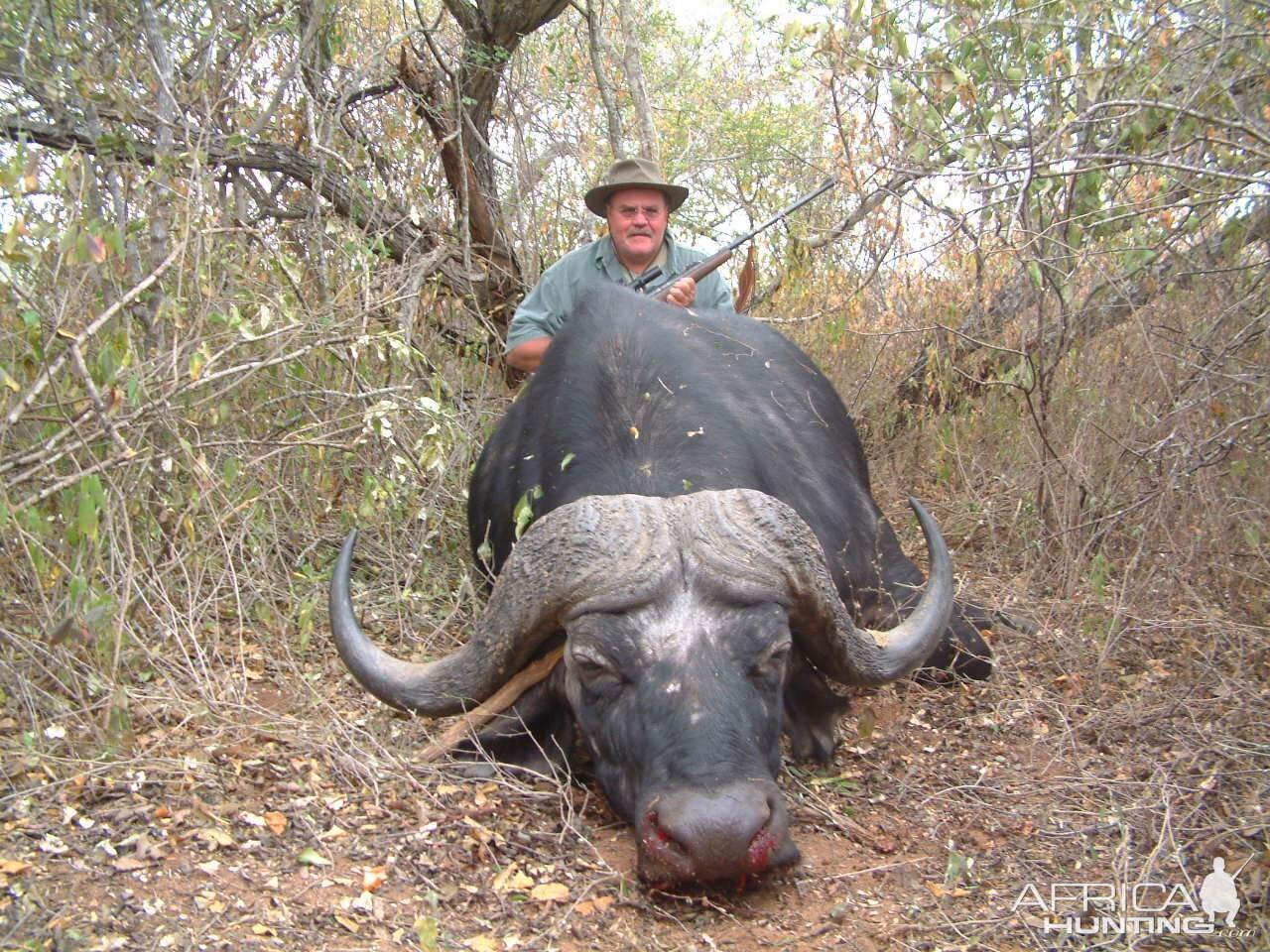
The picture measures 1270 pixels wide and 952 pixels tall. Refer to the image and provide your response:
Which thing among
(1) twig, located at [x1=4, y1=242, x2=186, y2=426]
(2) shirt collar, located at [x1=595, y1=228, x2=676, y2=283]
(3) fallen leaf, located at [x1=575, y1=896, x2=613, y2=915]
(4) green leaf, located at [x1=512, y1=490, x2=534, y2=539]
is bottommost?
(3) fallen leaf, located at [x1=575, y1=896, x2=613, y2=915]

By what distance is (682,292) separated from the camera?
18.3 ft

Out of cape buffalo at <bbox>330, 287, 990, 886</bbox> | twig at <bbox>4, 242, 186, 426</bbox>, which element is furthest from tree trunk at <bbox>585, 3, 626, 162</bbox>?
twig at <bbox>4, 242, 186, 426</bbox>

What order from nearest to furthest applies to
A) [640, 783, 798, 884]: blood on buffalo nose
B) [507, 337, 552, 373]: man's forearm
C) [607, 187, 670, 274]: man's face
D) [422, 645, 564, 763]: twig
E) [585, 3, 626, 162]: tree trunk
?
[640, 783, 798, 884]: blood on buffalo nose
[422, 645, 564, 763]: twig
[507, 337, 552, 373]: man's forearm
[607, 187, 670, 274]: man's face
[585, 3, 626, 162]: tree trunk

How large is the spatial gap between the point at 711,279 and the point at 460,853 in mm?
3877

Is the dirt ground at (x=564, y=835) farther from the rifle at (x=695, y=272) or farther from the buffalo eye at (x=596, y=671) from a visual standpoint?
the rifle at (x=695, y=272)

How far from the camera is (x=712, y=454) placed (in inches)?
144

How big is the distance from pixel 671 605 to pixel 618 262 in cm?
338

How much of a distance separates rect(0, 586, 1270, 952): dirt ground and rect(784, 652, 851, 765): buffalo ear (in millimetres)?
82

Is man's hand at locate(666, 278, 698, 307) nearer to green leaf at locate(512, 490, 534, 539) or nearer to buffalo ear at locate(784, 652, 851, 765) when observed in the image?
green leaf at locate(512, 490, 534, 539)

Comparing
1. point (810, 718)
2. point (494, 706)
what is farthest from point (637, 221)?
point (494, 706)

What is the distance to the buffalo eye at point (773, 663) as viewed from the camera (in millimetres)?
3109

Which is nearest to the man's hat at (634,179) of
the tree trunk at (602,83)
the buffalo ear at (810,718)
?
the tree trunk at (602,83)

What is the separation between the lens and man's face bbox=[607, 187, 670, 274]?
5.93 metres

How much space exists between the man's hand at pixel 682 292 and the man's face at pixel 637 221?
19.1 inches
